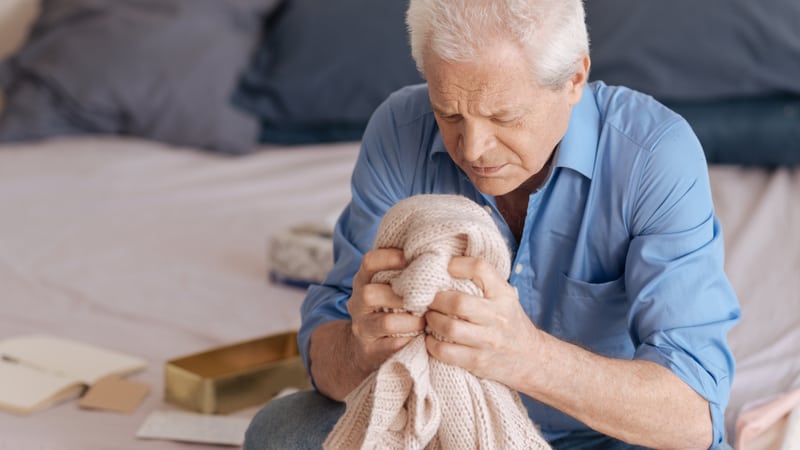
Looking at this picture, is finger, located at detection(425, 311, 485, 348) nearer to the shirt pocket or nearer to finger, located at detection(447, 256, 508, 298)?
finger, located at detection(447, 256, 508, 298)

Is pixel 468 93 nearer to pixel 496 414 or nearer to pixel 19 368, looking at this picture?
pixel 496 414

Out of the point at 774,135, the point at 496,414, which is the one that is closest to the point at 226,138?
the point at 774,135

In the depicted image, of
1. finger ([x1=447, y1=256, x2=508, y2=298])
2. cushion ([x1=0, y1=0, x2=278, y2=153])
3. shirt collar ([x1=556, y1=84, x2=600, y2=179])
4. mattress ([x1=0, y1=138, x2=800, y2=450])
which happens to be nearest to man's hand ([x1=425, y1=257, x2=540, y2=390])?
finger ([x1=447, y1=256, x2=508, y2=298])

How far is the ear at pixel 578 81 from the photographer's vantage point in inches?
55.2

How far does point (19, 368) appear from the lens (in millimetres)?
1981

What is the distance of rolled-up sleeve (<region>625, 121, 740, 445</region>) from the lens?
1372 mm

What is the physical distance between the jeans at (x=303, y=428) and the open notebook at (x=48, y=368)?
52cm

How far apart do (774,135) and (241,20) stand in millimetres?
1633

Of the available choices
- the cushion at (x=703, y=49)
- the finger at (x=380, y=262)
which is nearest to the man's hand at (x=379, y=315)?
the finger at (x=380, y=262)

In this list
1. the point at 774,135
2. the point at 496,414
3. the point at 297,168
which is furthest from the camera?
A: the point at 297,168

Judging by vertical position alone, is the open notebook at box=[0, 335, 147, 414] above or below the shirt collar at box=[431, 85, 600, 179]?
below

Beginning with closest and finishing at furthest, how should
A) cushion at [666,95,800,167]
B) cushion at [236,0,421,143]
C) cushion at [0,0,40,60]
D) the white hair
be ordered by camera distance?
1. the white hair
2. cushion at [666,95,800,167]
3. cushion at [236,0,421,143]
4. cushion at [0,0,40,60]

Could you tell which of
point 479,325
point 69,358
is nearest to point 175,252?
point 69,358

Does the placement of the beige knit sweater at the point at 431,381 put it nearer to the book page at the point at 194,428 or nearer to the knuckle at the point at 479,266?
the knuckle at the point at 479,266
